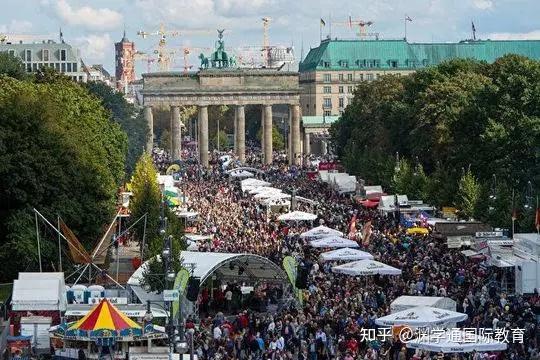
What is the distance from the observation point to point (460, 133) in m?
105

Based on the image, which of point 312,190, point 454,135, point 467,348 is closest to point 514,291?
point 467,348

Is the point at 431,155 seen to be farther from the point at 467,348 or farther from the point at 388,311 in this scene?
the point at 467,348

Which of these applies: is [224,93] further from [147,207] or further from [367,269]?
[367,269]

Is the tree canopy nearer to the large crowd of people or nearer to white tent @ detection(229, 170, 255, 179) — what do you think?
the large crowd of people

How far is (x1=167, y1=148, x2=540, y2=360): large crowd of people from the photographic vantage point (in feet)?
158

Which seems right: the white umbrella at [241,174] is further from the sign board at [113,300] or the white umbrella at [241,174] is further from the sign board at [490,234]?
the sign board at [113,300]

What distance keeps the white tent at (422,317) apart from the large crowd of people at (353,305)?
62cm

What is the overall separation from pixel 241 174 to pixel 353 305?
89.2m

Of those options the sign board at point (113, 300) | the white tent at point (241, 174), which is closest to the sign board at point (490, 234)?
the sign board at point (113, 300)

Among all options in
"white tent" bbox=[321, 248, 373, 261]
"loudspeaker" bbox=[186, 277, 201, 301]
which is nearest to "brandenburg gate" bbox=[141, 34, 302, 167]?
"white tent" bbox=[321, 248, 373, 261]

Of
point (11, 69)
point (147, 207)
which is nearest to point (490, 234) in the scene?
point (147, 207)

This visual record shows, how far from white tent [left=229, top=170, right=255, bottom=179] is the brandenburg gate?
4402cm

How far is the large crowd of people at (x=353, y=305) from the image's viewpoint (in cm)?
4822

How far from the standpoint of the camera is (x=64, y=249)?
67.3 meters
